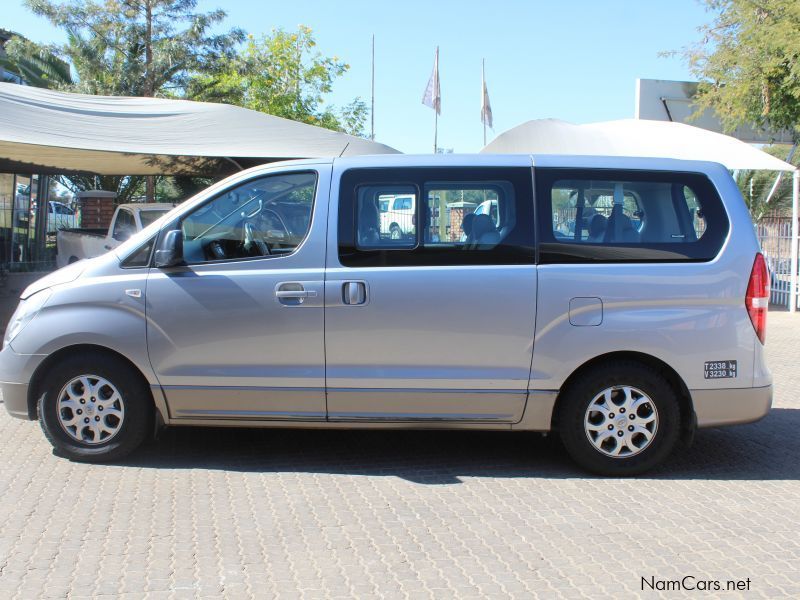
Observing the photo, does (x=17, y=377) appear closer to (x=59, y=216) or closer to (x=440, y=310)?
(x=440, y=310)

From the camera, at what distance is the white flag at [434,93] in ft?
96.7

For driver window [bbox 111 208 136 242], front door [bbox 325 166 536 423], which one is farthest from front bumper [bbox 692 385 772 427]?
driver window [bbox 111 208 136 242]

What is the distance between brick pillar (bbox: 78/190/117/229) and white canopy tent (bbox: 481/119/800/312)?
32.0 feet

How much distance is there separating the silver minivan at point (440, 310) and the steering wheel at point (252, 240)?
0.05 ft

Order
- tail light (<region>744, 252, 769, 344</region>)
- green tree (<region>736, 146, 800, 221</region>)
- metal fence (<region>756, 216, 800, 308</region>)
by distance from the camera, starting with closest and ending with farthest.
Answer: tail light (<region>744, 252, 769, 344</region>) < metal fence (<region>756, 216, 800, 308</region>) < green tree (<region>736, 146, 800, 221</region>)

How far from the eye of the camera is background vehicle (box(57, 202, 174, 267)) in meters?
14.9

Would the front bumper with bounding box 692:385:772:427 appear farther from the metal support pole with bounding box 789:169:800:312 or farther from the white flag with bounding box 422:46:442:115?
the white flag with bounding box 422:46:442:115

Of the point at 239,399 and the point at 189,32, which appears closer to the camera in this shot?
the point at 239,399

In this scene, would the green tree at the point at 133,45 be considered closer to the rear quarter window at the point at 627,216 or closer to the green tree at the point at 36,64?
the green tree at the point at 36,64

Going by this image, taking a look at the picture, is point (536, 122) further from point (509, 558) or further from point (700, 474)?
point (509, 558)

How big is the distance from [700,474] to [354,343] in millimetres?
2428

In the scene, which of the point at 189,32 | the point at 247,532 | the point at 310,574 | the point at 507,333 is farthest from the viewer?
the point at 189,32

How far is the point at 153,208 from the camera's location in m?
15.1

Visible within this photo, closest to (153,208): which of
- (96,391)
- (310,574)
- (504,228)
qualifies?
(96,391)
